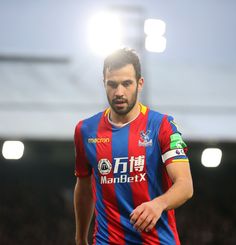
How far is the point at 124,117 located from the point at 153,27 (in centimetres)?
891

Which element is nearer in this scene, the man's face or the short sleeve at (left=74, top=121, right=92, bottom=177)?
the man's face

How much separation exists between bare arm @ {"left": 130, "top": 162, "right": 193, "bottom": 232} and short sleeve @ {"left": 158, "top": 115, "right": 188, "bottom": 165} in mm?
38

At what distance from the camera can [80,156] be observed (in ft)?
9.93

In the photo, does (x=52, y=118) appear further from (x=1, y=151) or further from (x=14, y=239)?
(x=14, y=239)

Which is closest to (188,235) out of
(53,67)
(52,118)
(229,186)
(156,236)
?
(229,186)

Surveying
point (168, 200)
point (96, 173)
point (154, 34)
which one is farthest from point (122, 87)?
point (154, 34)

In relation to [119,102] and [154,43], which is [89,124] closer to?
[119,102]

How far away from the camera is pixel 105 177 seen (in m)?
2.80

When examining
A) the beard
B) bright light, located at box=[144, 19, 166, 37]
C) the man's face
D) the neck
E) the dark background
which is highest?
bright light, located at box=[144, 19, 166, 37]

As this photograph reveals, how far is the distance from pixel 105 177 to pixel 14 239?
32.6 feet

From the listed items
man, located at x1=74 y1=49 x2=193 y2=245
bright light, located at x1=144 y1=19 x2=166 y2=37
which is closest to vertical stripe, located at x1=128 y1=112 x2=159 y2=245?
man, located at x1=74 y1=49 x2=193 y2=245

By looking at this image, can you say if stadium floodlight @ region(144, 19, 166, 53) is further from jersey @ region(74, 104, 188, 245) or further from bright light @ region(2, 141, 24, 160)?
jersey @ region(74, 104, 188, 245)

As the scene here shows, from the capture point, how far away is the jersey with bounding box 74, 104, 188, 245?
108 inches

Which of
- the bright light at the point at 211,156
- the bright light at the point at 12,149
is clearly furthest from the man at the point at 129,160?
the bright light at the point at 211,156
